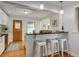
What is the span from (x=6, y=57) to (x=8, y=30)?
53cm

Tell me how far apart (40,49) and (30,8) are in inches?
34.8

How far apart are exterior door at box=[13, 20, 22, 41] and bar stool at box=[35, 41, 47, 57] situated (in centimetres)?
41

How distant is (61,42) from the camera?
234cm

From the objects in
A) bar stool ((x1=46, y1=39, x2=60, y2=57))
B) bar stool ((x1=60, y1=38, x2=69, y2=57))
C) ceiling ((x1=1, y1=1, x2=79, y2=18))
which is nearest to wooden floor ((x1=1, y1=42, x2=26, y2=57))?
bar stool ((x1=46, y1=39, x2=60, y2=57))

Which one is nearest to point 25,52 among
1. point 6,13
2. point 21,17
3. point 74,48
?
point 21,17

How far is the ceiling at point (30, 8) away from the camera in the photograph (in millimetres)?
2117

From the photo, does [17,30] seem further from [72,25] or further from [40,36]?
[72,25]

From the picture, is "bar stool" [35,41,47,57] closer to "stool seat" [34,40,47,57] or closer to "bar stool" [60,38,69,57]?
"stool seat" [34,40,47,57]

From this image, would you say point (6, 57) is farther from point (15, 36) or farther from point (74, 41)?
point (74, 41)

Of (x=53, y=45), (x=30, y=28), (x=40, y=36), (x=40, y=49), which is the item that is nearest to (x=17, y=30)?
(x=30, y=28)

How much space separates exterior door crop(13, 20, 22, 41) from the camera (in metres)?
2.22

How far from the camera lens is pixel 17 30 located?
2258 mm

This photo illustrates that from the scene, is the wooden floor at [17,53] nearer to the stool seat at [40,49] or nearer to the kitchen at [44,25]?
the kitchen at [44,25]

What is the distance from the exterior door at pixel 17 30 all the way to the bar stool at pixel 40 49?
41 centimetres
